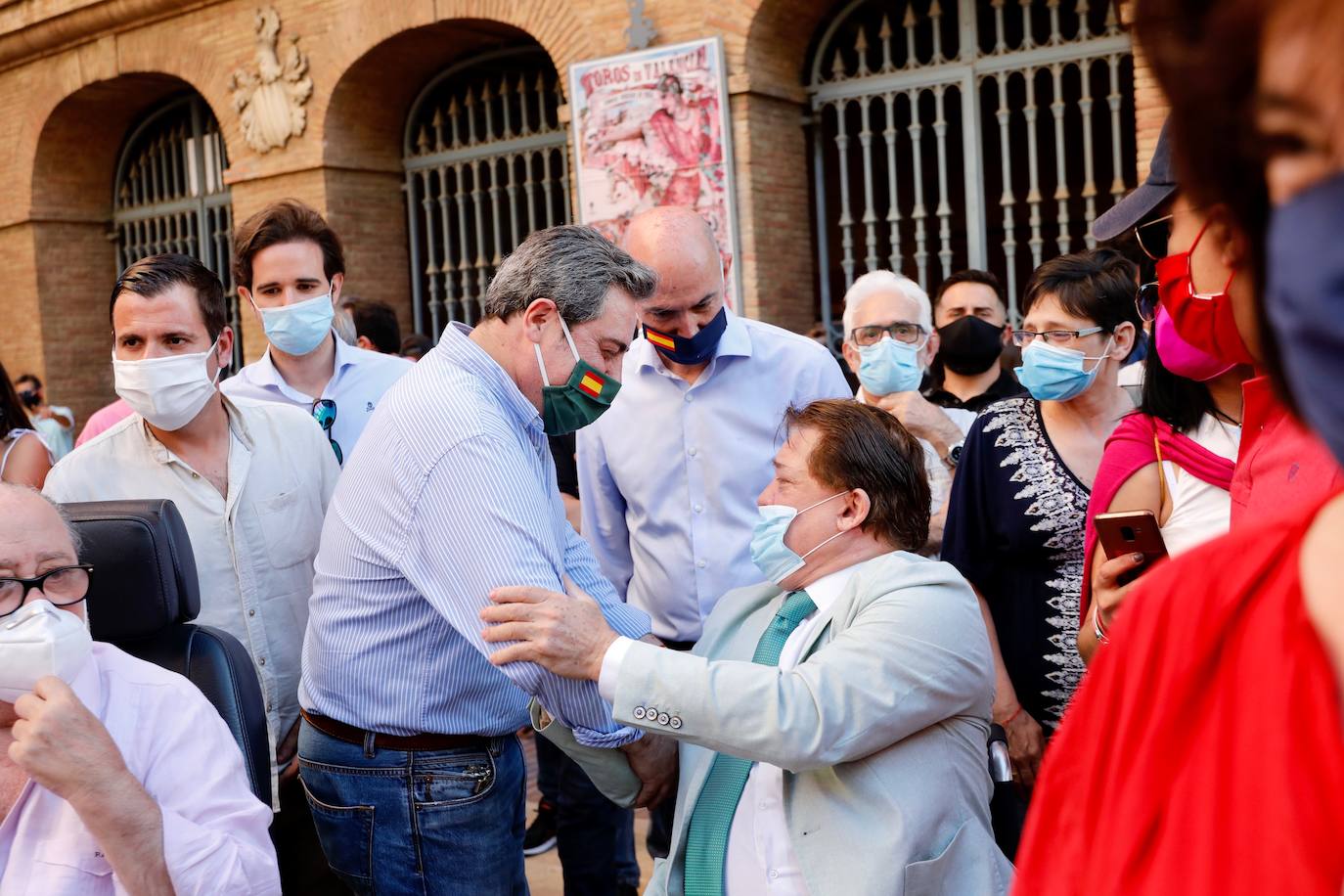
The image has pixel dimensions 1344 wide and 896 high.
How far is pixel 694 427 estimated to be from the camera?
362cm

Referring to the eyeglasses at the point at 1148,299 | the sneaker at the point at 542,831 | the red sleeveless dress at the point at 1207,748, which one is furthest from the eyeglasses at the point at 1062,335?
the sneaker at the point at 542,831

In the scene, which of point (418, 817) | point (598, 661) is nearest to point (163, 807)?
point (418, 817)

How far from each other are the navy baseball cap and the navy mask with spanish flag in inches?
58.3

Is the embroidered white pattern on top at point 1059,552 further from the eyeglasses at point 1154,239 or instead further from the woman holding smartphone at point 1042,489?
the eyeglasses at point 1154,239

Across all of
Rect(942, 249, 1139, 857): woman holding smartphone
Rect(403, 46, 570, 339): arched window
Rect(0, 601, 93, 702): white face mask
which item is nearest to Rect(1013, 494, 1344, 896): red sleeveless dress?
Rect(0, 601, 93, 702): white face mask

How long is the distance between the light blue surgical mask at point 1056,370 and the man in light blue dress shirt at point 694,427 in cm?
60

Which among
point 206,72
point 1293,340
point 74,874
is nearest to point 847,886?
point 74,874

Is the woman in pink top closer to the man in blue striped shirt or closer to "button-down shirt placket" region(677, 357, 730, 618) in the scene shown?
"button-down shirt placket" region(677, 357, 730, 618)

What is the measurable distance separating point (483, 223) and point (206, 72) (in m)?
3.17

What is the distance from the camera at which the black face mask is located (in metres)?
4.60

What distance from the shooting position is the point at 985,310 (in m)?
4.86

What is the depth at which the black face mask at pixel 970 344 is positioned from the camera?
181 inches

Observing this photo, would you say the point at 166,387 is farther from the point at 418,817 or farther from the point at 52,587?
the point at 418,817

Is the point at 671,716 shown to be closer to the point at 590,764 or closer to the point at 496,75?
the point at 590,764
